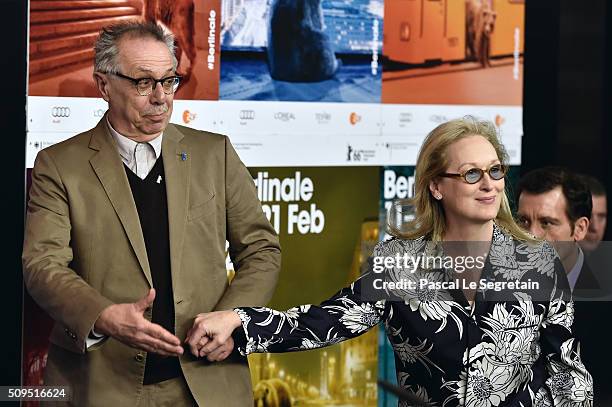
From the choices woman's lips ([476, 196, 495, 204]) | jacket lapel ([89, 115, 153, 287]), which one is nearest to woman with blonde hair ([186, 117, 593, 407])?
woman's lips ([476, 196, 495, 204])

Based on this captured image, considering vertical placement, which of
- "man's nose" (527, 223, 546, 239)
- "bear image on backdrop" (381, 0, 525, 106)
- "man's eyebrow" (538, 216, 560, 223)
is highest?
"bear image on backdrop" (381, 0, 525, 106)

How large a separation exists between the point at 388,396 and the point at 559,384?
253 cm

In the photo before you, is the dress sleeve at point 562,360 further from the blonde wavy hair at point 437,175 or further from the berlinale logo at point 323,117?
the berlinale logo at point 323,117

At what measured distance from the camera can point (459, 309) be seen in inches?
123

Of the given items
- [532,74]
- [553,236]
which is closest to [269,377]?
[553,236]

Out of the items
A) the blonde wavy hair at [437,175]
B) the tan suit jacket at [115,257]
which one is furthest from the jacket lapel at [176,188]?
the blonde wavy hair at [437,175]

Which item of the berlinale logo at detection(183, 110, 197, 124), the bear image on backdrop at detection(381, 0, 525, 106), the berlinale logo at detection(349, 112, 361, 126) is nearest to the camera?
the berlinale logo at detection(183, 110, 197, 124)

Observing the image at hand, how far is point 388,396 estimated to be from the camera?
555cm

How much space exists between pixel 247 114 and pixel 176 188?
5.14 ft

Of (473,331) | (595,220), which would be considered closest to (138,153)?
(473,331)

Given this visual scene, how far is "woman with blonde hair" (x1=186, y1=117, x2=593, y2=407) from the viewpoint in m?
3.08

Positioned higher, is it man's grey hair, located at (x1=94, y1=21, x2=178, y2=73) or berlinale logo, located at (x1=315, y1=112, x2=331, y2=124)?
man's grey hair, located at (x1=94, y1=21, x2=178, y2=73)

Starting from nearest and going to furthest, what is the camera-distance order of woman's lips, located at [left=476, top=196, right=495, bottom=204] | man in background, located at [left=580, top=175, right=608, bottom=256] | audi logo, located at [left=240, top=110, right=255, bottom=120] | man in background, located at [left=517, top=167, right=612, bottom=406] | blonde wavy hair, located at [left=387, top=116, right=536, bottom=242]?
woman's lips, located at [left=476, top=196, right=495, bottom=204] → blonde wavy hair, located at [left=387, top=116, right=536, bottom=242] → man in background, located at [left=517, top=167, right=612, bottom=406] → audi logo, located at [left=240, top=110, right=255, bottom=120] → man in background, located at [left=580, top=175, right=608, bottom=256]

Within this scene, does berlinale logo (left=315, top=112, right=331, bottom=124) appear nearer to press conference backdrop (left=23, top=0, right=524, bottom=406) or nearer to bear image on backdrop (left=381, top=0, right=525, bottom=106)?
press conference backdrop (left=23, top=0, right=524, bottom=406)
